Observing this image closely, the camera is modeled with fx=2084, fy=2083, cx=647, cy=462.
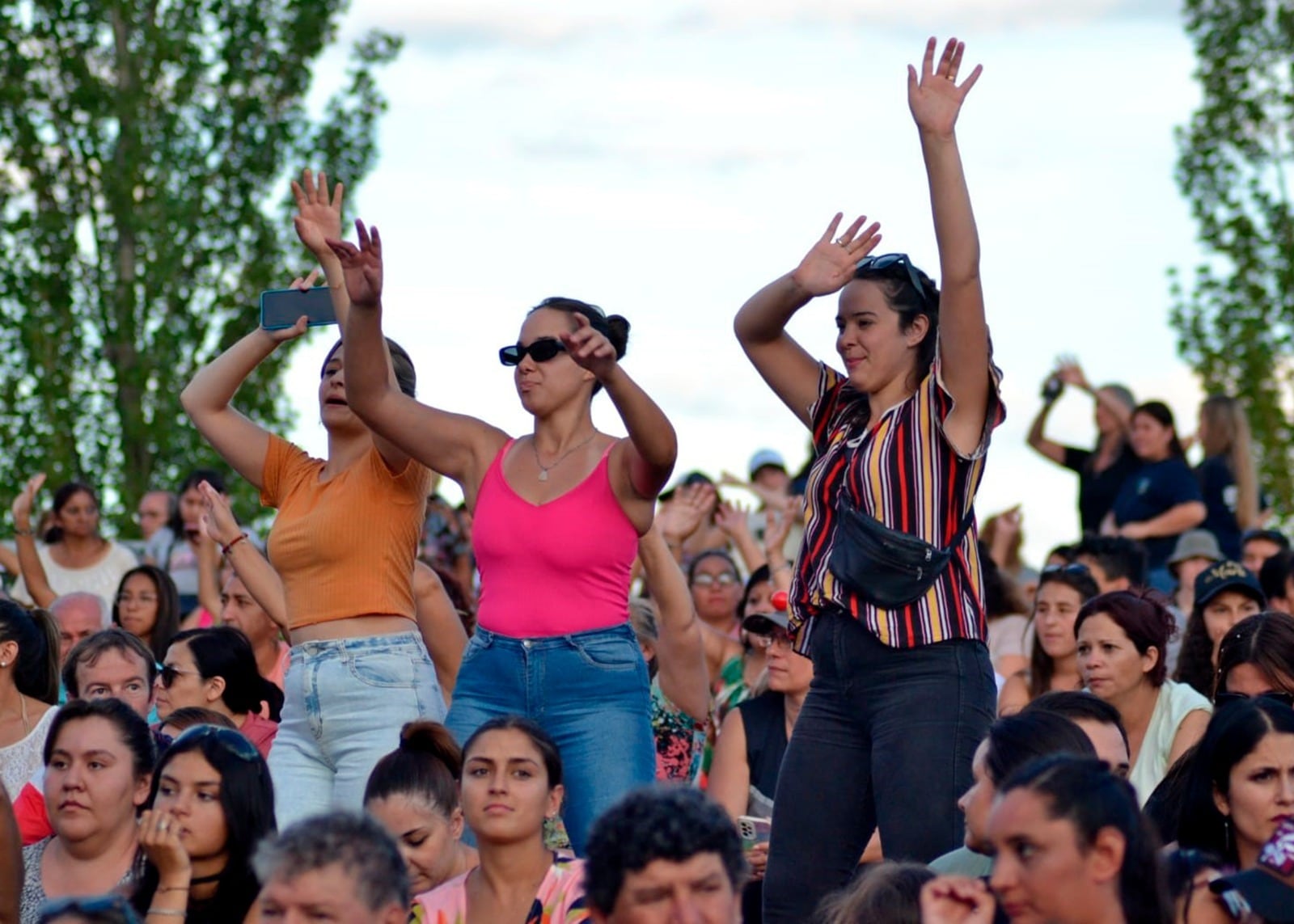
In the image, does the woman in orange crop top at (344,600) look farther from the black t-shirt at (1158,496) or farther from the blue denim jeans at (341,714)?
the black t-shirt at (1158,496)

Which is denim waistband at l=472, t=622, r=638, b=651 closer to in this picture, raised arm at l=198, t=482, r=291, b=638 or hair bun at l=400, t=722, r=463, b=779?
hair bun at l=400, t=722, r=463, b=779

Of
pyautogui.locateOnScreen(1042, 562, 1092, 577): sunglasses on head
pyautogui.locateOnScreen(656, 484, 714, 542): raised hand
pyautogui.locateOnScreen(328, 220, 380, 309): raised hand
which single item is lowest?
pyautogui.locateOnScreen(1042, 562, 1092, 577): sunglasses on head

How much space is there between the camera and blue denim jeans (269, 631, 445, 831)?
5.83 metres

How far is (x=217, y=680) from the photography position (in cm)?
782

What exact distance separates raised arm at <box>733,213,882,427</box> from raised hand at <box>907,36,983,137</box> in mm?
338

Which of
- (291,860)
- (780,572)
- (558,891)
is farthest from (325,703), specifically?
(780,572)

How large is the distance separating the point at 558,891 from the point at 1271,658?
2.61 metres

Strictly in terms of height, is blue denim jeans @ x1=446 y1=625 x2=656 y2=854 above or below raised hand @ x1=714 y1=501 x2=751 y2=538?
below

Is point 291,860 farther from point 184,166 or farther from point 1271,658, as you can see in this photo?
point 184,166

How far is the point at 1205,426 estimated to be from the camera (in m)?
12.5

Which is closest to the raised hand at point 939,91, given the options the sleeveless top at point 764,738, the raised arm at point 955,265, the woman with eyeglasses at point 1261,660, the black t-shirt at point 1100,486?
the raised arm at point 955,265

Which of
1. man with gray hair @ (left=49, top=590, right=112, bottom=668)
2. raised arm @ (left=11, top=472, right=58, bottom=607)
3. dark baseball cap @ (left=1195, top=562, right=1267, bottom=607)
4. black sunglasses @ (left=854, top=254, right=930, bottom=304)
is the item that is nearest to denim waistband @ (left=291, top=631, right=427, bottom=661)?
black sunglasses @ (left=854, top=254, right=930, bottom=304)

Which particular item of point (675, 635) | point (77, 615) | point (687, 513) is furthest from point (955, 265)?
point (77, 615)

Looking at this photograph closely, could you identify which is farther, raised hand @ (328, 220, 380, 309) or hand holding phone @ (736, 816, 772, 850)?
hand holding phone @ (736, 816, 772, 850)
